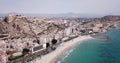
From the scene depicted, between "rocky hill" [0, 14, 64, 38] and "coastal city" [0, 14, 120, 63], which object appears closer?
"coastal city" [0, 14, 120, 63]

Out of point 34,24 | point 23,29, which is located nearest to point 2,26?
point 23,29

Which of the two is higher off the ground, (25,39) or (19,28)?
(19,28)

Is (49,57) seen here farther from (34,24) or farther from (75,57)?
(34,24)

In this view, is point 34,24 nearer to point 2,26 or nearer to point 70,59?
point 2,26

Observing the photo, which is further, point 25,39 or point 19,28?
point 19,28

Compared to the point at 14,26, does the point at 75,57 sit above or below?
below

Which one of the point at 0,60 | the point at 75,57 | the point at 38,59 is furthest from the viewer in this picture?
the point at 75,57

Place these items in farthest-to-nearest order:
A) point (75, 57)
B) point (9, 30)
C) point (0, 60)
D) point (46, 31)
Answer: point (46, 31) < point (9, 30) < point (75, 57) < point (0, 60)

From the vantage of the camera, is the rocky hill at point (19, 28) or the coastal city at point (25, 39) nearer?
the coastal city at point (25, 39)

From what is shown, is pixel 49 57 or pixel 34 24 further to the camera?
pixel 34 24
